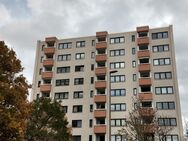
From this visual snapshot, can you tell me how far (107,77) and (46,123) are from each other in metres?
26.2

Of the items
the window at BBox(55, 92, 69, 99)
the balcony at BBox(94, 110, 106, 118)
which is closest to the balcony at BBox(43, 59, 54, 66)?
the window at BBox(55, 92, 69, 99)

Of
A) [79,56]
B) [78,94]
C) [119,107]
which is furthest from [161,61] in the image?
[78,94]

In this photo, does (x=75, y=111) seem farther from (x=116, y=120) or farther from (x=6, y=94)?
(x=6, y=94)

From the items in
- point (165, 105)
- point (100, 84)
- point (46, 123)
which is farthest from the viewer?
point (100, 84)

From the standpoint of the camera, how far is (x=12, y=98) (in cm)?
2150

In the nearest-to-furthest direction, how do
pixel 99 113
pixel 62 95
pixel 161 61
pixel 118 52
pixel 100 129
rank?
pixel 100 129 → pixel 99 113 → pixel 161 61 → pixel 62 95 → pixel 118 52

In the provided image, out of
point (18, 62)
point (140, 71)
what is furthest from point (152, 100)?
point (18, 62)

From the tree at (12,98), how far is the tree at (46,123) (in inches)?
565

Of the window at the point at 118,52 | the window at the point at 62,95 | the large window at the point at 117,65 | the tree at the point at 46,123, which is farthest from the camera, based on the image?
the window at the point at 118,52

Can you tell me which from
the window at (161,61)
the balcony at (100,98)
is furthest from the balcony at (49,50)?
the window at (161,61)

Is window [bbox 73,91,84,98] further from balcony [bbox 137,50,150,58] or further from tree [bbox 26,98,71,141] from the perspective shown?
tree [bbox 26,98,71,141]

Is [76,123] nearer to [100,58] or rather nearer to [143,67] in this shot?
[100,58]

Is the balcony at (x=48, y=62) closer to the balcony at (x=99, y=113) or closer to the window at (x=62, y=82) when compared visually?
the window at (x=62, y=82)

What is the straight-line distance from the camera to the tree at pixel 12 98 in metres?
20.4
